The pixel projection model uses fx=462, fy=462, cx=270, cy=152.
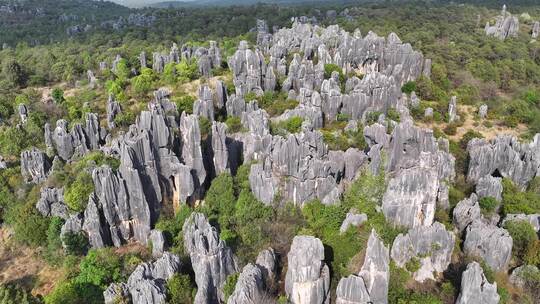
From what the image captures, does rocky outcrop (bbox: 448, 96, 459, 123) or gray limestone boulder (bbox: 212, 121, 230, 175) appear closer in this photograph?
gray limestone boulder (bbox: 212, 121, 230, 175)

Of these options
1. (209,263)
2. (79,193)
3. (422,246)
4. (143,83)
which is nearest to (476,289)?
(422,246)

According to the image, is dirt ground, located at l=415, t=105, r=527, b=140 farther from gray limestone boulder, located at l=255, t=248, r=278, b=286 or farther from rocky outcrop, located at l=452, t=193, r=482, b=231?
gray limestone boulder, located at l=255, t=248, r=278, b=286

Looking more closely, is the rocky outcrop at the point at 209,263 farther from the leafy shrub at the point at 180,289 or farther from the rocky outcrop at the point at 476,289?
the rocky outcrop at the point at 476,289

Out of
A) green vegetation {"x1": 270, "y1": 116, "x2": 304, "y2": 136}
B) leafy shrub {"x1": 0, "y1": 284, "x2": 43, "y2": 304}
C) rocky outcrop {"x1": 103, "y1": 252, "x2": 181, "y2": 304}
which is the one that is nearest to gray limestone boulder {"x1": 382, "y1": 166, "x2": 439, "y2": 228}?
green vegetation {"x1": 270, "y1": 116, "x2": 304, "y2": 136}

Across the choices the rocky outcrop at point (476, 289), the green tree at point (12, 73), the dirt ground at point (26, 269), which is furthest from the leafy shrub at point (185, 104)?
the rocky outcrop at point (476, 289)

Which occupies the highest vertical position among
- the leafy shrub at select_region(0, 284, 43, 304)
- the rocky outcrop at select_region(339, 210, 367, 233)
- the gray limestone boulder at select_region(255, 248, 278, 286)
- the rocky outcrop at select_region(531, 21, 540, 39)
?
the rocky outcrop at select_region(531, 21, 540, 39)

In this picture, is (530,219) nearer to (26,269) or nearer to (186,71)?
(26,269)

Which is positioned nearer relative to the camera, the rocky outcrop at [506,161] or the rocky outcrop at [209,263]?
the rocky outcrop at [209,263]
